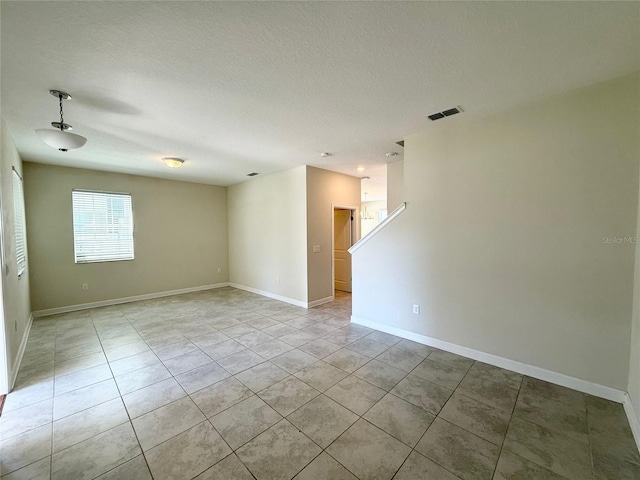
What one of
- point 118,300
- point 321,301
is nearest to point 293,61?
point 321,301

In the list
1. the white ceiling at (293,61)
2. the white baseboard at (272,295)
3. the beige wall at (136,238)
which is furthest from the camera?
the white baseboard at (272,295)

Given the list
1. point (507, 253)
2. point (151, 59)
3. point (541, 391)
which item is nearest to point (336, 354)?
point (541, 391)

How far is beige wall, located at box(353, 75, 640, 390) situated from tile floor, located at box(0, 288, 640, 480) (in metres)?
0.43

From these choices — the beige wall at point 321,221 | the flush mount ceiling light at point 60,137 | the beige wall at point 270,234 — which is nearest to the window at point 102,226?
the beige wall at point 270,234

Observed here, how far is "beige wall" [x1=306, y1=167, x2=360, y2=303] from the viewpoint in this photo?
495cm

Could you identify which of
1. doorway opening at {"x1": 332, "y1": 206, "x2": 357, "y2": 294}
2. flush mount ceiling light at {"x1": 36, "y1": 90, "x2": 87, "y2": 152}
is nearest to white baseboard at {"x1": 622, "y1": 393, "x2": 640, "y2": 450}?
doorway opening at {"x1": 332, "y1": 206, "x2": 357, "y2": 294}

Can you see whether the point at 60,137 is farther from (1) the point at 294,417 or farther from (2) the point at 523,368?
(2) the point at 523,368

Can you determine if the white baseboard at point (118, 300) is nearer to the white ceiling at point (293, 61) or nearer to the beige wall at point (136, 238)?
the beige wall at point (136, 238)

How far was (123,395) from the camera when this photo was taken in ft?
7.61

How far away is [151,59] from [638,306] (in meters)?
4.11

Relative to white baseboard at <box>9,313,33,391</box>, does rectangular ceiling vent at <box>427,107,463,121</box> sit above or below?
above

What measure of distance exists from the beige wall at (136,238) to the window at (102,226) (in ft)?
0.35

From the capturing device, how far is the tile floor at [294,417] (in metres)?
1.59

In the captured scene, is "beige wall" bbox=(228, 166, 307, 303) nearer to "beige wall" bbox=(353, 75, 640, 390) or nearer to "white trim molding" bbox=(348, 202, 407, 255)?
"white trim molding" bbox=(348, 202, 407, 255)
